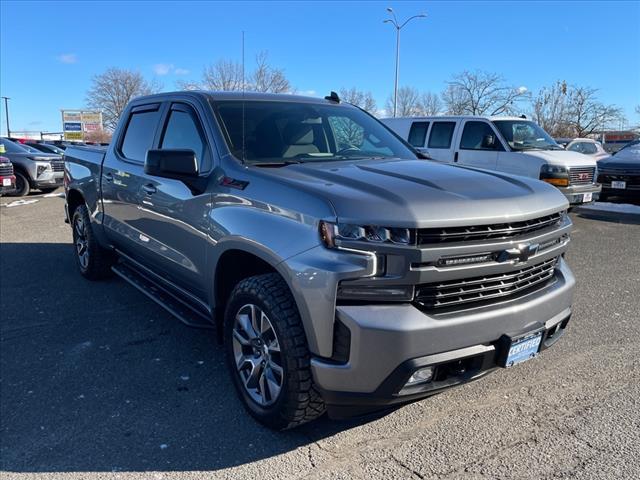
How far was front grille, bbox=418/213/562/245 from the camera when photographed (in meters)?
2.39

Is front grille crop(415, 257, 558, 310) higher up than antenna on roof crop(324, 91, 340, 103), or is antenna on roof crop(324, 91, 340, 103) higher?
antenna on roof crop(324, 91, 340, 103)

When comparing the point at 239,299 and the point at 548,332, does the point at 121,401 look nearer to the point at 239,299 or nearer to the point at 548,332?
the point at 239,299

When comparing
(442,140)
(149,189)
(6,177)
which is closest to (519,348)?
(149,189)

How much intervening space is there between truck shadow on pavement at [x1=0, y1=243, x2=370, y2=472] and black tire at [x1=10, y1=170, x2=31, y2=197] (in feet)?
35.2

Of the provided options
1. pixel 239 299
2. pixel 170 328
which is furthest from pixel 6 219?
pixel 239 299

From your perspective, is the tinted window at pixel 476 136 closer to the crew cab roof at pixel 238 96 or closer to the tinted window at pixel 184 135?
the crew cab roof at pixel 238 96

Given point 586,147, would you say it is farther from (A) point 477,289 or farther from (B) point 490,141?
(A) point 477,289

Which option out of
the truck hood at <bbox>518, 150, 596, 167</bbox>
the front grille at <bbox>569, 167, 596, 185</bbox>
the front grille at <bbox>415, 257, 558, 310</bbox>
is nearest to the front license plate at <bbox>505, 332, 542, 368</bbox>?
the front grille at <bbox>415, 257, 558, 310</bbox>

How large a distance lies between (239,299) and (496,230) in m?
1.43

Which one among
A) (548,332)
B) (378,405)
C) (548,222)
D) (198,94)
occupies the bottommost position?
(378,405)

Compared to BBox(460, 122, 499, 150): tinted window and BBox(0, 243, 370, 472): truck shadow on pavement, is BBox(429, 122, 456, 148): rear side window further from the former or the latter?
BBox(0, 243, 370, 472): truck shadow on pavement

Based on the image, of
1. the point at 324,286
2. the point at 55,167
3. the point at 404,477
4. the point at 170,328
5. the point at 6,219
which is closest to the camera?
the point at 324,286

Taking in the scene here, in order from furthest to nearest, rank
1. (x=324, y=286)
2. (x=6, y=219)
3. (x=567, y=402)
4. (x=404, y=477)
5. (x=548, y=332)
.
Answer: (x=6, y=219) → (x=567, y=402) → (x=548, y=332) → (x=404, y=477) → (x=324, y=286)

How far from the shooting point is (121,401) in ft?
10.8
